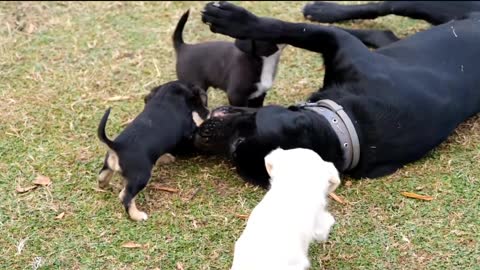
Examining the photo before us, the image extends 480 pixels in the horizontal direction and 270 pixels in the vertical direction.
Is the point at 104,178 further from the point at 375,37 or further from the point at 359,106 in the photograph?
the point at 375,37

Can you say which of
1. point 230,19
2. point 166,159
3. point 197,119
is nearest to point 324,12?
point 230,19

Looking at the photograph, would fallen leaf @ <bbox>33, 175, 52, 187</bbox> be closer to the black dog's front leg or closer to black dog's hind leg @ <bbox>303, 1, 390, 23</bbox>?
the black dog's front leg

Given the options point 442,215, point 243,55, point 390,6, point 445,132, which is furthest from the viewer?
point 390,6

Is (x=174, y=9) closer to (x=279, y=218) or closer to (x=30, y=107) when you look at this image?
(x=30, y=107)

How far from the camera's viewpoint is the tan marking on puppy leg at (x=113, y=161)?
3504 millimetres

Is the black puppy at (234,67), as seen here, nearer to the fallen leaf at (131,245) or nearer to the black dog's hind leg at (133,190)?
the black dog's hind leg at (133,190)

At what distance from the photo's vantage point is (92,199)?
145 inches

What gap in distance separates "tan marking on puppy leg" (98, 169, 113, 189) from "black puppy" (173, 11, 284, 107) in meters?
0.90

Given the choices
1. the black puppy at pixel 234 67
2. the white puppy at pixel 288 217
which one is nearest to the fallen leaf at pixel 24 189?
the black puppy at pixel 234 67

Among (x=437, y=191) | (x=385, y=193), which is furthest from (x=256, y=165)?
(x=437, y=191)

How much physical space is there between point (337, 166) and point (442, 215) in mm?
569

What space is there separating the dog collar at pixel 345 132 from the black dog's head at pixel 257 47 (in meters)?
0.58

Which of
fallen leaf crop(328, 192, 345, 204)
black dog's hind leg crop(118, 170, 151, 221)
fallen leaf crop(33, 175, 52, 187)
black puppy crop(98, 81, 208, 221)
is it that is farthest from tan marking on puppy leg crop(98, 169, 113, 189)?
fallen leaf crop(328, 192, 345, 204)

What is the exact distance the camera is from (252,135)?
3.72 meters
